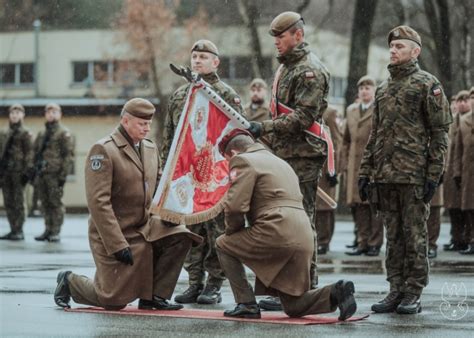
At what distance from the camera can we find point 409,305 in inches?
419

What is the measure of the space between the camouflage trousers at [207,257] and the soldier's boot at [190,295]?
4 cm

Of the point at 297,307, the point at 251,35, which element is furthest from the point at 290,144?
the point at 251,35

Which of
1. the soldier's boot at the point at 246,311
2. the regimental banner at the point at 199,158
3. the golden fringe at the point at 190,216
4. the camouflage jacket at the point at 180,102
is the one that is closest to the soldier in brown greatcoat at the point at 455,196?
the camouflage jacket at the point at 180,102

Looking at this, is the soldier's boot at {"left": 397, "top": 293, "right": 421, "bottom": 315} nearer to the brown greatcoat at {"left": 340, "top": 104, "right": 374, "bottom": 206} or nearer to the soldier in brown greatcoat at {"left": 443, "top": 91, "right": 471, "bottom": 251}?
the brown greatcoat at {"left": 340, "top": 104, "right": 374, "bottom": 206}

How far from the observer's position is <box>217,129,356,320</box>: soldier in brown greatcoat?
390 inches

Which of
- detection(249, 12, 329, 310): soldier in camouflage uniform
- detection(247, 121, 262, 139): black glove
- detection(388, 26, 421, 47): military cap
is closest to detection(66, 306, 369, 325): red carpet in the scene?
detection(249, 12, 329, 310): soldier in camouflage uniform

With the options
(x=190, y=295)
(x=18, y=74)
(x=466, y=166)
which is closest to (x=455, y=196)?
(x=466, y=166)

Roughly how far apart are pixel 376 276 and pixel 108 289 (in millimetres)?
4354

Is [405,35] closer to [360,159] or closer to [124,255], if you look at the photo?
[124,255]

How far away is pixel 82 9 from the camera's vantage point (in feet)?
173

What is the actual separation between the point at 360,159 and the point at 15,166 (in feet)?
21.8

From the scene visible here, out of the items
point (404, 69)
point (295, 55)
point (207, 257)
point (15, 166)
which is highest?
point (295, 55)

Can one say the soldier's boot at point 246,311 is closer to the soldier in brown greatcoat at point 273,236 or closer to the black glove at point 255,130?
the soldier in brown greatcoat at point 273,236

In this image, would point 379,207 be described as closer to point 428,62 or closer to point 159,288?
point 159,288
